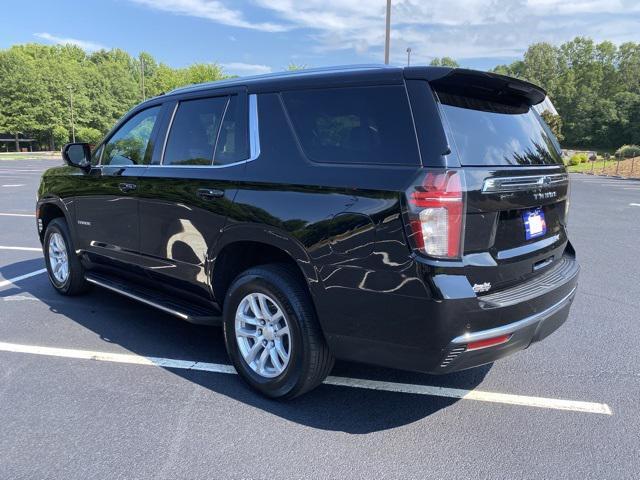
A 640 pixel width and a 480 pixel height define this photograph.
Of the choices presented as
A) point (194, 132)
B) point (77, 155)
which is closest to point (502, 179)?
point (194, 132)

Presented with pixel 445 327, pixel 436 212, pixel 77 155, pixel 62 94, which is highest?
pixel 62 94

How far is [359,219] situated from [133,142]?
8.43 ft

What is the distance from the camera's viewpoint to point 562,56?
95000 millimetres

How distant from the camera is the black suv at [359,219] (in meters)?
2.38

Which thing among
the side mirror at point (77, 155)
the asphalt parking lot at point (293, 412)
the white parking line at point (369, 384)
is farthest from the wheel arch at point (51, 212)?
the white parking line at point (369, 384)

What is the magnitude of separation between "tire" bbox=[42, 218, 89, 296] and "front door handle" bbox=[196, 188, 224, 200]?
223cm

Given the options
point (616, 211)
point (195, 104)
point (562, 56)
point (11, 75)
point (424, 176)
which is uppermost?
point (562, 56)

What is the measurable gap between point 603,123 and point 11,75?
8124 cm

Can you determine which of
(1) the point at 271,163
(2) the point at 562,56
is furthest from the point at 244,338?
(2) the point at 562,56

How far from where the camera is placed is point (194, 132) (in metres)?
3.64

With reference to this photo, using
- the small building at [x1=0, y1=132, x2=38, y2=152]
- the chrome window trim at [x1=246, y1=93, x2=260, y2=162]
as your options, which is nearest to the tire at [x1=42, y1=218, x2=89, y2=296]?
the chrome window trim at [x1=246, y1=93, x2=260, y2=162]

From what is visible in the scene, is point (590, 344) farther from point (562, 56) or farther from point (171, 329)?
point (562, 56)

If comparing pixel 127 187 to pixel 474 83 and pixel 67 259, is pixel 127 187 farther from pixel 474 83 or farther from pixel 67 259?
pixel 474 83

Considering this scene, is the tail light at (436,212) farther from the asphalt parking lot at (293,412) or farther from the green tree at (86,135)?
the green tree at (86,135)
